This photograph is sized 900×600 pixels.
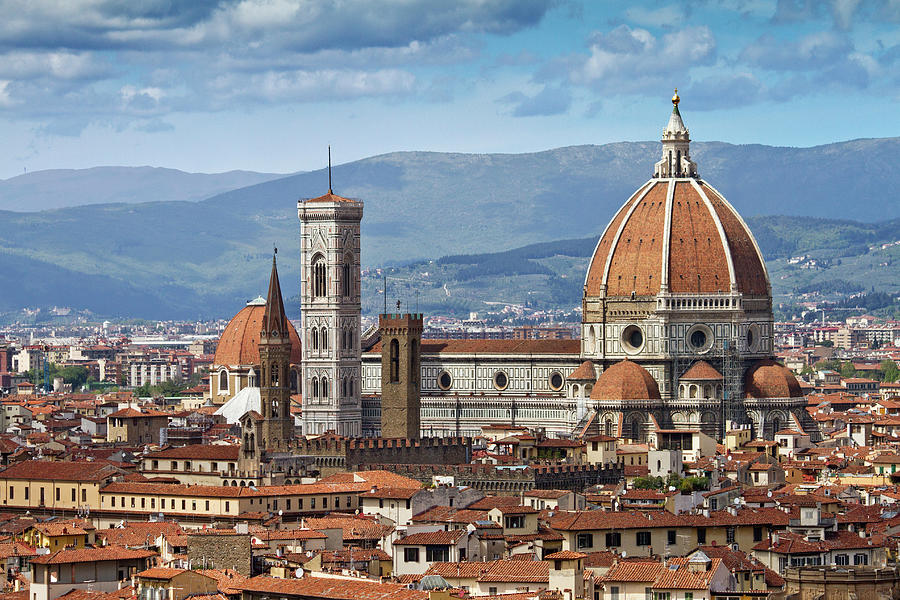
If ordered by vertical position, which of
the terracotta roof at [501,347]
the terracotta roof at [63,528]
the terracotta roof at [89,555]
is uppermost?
the terracotta roof at [501,347]

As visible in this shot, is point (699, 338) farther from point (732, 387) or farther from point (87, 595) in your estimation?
point (87, 595)

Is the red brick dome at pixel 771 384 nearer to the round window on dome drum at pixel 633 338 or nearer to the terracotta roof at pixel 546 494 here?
the round window on dome drum at pixel 633 338

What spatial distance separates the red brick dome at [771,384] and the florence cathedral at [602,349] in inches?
3.1

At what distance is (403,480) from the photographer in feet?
283

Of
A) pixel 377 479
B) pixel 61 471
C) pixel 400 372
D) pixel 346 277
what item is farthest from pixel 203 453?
pixel 346 277

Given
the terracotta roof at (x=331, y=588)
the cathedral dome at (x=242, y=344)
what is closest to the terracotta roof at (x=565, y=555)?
the terracotta roof at (x=331, y=588)

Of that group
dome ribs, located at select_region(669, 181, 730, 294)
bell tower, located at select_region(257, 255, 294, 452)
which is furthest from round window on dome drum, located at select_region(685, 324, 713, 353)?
bell tower, located at select_region(257, 255, 294, 452)

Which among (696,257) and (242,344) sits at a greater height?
(696,257)

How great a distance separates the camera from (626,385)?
122 meters

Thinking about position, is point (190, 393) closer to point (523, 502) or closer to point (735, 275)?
point (735, 275)

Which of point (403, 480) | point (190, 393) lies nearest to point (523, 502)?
point (403, 480)

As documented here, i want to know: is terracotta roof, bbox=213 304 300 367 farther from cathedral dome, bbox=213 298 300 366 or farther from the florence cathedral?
the florence cathedral

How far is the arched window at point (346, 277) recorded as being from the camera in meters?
130

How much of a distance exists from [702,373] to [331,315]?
18931 millimetres
